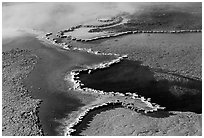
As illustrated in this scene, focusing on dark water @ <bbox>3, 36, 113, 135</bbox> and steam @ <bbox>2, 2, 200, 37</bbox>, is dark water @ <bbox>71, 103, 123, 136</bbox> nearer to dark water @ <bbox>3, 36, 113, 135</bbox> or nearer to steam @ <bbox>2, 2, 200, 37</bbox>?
dark water @ <bbox>3, 36, 113, 135</bbox>

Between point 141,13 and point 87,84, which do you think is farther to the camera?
point 141,13

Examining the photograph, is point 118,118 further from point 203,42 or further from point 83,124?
point 203,42

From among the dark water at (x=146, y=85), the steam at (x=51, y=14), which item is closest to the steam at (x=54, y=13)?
the steam at (x=51, y=14)

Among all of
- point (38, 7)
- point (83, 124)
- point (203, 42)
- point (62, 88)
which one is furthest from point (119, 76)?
point (38, 7)

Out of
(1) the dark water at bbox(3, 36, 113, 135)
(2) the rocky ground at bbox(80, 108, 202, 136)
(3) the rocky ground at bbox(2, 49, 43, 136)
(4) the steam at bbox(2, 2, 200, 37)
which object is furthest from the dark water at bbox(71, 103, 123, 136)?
(4) the steam at bbox(2, 2, 200, 37)

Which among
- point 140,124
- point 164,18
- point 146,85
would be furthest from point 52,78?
point 164,18

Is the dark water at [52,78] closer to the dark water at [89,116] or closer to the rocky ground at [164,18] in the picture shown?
the dark water at [89,116]
